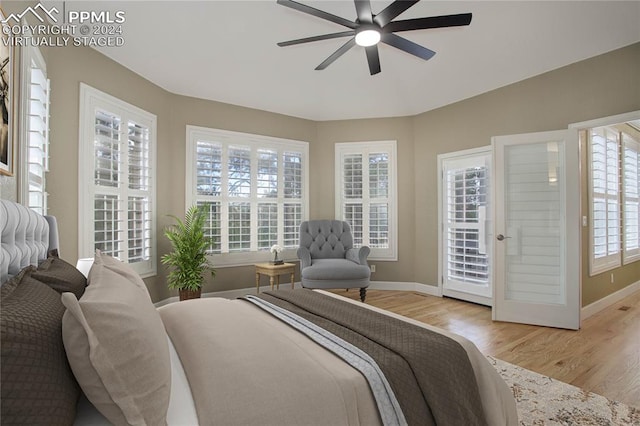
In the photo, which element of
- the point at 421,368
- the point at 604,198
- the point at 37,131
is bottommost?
the point at 421,368

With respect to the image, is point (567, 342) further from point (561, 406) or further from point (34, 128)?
point (34, 128)

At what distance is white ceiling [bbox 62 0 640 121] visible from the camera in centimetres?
270

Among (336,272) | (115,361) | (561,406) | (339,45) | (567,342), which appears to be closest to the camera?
(115,361)

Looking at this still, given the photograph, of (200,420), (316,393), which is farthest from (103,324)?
(316,393)

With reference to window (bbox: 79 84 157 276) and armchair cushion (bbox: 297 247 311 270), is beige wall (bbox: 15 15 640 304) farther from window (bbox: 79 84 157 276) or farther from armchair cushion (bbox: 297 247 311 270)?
armchair cushion (bbox: 297 247 311 270)

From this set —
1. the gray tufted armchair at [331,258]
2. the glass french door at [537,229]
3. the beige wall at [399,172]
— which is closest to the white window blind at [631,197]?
the glass french door at [537,229]

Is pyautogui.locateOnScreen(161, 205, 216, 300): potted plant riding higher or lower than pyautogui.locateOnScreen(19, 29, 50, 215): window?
lower

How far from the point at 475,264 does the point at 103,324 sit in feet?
14.6

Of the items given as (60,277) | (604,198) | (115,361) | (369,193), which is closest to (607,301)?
(604,198)

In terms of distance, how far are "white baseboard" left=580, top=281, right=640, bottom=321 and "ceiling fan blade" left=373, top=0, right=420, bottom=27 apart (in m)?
3.66

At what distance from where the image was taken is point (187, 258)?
3.79 metres

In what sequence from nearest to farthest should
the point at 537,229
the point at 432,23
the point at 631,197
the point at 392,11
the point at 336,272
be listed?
the point at 392,11, the point at 432,23, the point at 537,229, the point at 336,272, the point at 631,197

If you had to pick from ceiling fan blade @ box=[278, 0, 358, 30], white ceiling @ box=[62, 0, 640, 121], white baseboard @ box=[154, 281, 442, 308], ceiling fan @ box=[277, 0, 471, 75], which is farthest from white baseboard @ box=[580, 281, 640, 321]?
ceiling fan blade @ box=[278, 0, 358, 30]

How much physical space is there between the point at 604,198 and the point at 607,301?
131 cm
